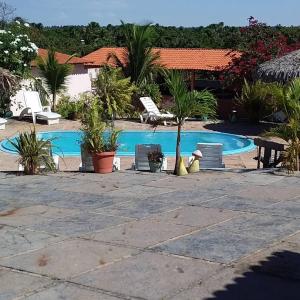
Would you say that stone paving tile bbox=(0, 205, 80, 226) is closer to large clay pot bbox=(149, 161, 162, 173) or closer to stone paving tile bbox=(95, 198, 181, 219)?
stone paving tile bbox=(95, 198, 181, 219)

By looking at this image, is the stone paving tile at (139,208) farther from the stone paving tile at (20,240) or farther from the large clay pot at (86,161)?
the large clay pot at (86,161)

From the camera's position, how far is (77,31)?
2173 inches

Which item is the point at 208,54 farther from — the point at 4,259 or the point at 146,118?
the point at 4,259

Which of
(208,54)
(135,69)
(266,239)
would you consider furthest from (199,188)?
(208,54)

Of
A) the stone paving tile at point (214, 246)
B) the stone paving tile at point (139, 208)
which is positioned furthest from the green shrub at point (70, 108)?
the stone paving tile at point (214, 246)

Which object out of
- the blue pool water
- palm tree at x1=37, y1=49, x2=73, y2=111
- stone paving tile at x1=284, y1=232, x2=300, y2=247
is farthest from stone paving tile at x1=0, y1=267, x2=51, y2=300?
palm tree at x1=37, y1=49, x2=73, y2=111

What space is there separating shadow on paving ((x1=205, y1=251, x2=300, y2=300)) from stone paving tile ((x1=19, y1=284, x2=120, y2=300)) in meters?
0.96

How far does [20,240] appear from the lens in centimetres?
662

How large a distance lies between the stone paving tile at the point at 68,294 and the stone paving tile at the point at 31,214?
2.55 metres

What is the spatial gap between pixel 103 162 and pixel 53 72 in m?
14.0

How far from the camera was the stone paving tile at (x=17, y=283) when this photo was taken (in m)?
4.93

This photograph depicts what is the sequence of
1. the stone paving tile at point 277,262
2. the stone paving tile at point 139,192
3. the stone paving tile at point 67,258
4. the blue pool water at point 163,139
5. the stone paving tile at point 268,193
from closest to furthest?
the stone paving tile at point 277,262 < the stone paving tile at point 67,258 < the stone paving tile at point 268,193 < the stone paving tile at point 139,192 < the blue pool water at point 163,139

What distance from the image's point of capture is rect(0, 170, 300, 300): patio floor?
5.04 meters

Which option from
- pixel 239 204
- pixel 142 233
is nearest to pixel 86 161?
pixel 239 204
